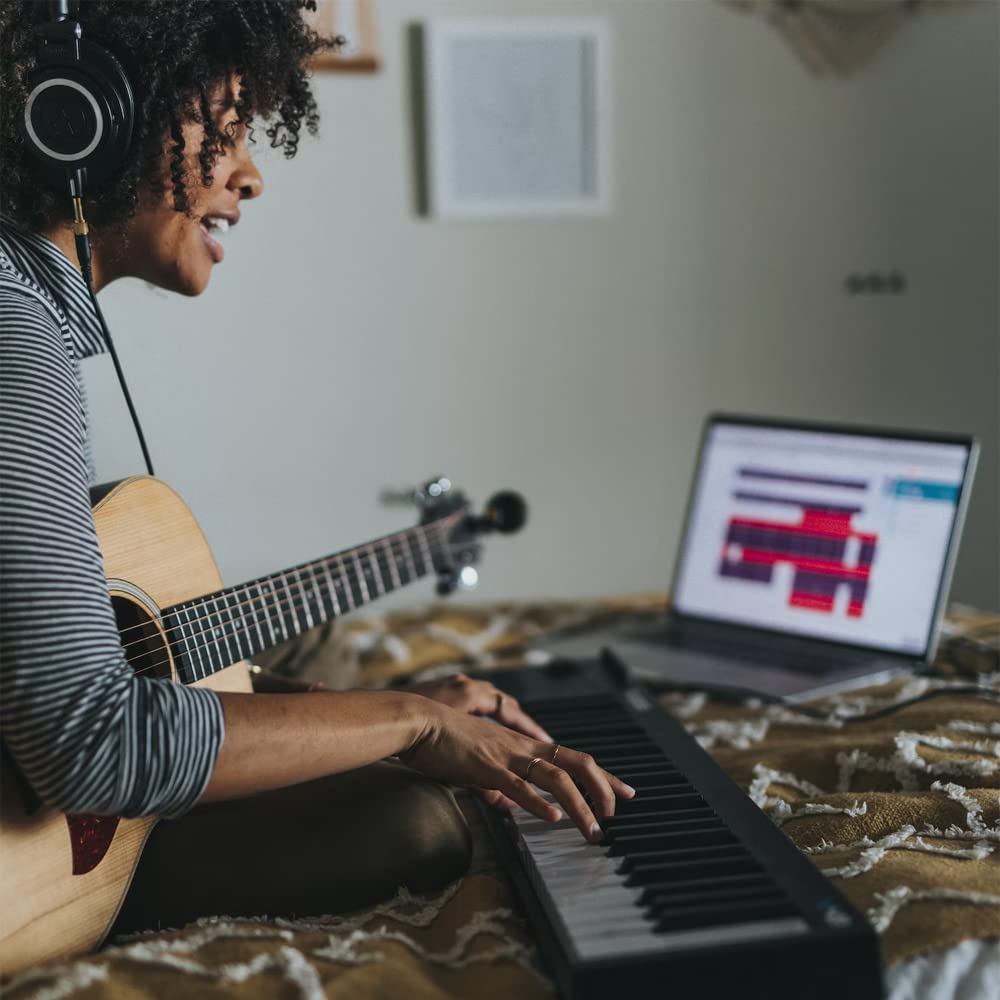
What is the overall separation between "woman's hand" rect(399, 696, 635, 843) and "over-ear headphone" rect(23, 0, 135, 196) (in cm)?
55

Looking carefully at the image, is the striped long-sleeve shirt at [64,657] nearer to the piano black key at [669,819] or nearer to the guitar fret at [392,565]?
the piano black key at [669,819]

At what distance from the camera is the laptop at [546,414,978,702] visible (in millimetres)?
1485

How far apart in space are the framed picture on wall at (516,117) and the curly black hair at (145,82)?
3.50ft

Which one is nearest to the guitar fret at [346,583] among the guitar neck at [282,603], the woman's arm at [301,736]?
the guitar neck at [282,603]

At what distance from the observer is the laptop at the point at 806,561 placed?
1.49 metres

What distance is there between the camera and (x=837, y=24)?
215 centimetres

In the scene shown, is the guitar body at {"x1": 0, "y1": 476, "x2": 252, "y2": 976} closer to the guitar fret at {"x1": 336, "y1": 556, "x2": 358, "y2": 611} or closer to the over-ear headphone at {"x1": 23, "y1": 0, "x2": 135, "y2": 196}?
the guitar fret at {"x1": 336, "y1": 556, "x2": 358, "y2": 611}

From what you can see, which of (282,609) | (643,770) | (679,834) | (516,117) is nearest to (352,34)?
(516,117)

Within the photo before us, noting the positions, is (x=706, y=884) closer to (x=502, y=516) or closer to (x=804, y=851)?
(x=804, y=851)

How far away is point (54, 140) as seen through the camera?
97 cm

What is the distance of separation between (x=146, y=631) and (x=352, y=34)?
4.56ft

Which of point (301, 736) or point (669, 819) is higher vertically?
point (301, 736)

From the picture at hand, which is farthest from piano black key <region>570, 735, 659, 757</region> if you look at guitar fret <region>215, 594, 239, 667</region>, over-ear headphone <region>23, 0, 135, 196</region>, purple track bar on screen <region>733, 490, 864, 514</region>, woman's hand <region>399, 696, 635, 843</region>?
over-ear headphone <region>23, 0, 135, 196</region>

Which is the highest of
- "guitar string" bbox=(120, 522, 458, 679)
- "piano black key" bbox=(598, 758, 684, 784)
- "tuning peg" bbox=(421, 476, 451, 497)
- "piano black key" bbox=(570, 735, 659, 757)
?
"tuning peg" bbox=(421, 476, 451, 497)
